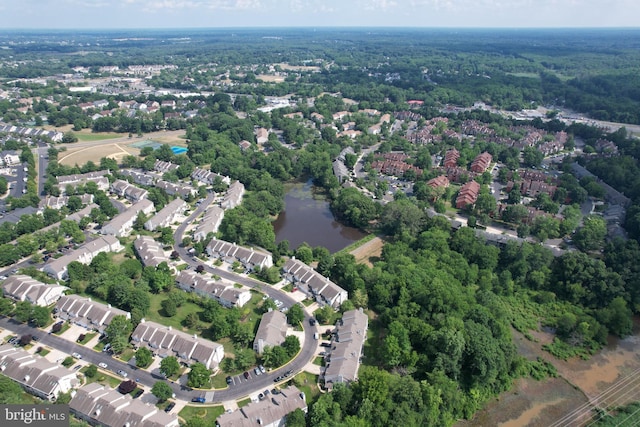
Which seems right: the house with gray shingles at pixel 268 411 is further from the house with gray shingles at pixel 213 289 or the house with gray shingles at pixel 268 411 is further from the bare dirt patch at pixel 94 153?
the bare dirt patch at pixel 94 153

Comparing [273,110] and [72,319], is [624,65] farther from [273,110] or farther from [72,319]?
[72,319]

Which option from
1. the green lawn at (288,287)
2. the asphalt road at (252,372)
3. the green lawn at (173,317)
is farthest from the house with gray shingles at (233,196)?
the green lawn at (173,317)

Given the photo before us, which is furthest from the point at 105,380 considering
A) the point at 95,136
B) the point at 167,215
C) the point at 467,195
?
the point at 95,136

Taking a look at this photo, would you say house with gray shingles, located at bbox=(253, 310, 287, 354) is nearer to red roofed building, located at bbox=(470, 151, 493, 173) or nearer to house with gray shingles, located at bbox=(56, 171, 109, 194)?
house with gray shingles, located at bbox=(56, 171, 109, 194)

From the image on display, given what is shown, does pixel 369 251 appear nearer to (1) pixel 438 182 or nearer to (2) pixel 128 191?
(1) pixel 438 182

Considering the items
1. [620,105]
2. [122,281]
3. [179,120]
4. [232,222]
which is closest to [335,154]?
[232,222]
